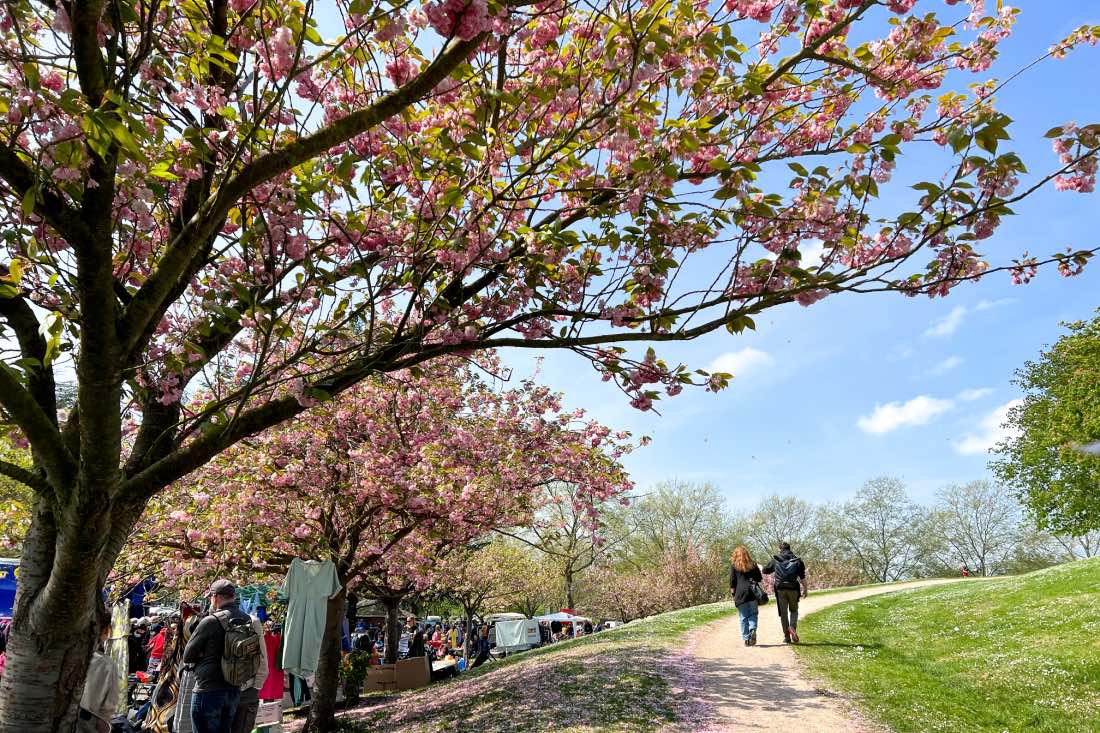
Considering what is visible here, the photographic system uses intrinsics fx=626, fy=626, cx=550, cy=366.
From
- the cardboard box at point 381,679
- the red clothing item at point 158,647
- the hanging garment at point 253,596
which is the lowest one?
the cardboard box at point 381,679

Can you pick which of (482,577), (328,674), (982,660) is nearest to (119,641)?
(328,674)

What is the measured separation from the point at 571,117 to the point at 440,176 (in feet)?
3.46

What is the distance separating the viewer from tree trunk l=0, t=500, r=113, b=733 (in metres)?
3.35

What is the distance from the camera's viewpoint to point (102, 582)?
4.02m

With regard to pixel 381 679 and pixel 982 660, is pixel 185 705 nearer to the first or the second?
pixel 982 660

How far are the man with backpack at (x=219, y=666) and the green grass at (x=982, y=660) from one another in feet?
22.0

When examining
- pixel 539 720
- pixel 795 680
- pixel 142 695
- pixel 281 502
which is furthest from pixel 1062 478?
pixel 142 695

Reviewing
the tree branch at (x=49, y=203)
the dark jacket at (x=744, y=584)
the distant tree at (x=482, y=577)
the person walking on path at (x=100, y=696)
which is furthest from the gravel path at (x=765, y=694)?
the distant tree at (x=482, y=577)

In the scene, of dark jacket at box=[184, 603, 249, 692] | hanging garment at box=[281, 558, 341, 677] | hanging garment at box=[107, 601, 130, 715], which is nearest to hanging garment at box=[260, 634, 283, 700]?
hanging garment at box=[281, 558, 341, 677]

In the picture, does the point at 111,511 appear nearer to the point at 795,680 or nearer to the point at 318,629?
the point at 318,629

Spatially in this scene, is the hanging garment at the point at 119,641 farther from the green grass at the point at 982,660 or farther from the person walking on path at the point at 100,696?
the green grass at the point at 982,660

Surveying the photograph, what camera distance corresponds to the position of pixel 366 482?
9617mm

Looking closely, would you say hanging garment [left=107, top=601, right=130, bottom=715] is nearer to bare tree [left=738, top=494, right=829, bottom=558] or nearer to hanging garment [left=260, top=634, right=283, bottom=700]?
hanging garment [left=260, top=634, right=283, bottom=700]

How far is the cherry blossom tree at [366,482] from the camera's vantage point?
9.78m
